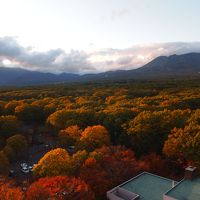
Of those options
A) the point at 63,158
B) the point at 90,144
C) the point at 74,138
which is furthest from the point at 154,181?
the point at 74,138

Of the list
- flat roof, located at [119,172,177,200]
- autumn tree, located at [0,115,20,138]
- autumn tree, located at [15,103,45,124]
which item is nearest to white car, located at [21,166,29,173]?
autumn tree, located at [0,115,20,138]

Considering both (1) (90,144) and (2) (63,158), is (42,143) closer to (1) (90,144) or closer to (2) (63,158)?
(1) (90,144)

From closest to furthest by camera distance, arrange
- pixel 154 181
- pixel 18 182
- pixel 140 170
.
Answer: pixel 154 181 < pixel 140 170 < pixel 18 182

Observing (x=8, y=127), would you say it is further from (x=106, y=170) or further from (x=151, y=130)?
(x=106, y=170)

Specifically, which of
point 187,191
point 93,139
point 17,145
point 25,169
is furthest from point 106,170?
point 17,145

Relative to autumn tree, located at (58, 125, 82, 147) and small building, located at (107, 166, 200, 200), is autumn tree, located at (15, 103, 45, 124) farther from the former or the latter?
small building, located at (107, 166, 200, 200)

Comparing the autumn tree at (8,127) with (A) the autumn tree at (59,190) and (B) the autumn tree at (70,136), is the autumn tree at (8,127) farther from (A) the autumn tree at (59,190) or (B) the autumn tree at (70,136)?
(A) the autumn tree at (59,190)
